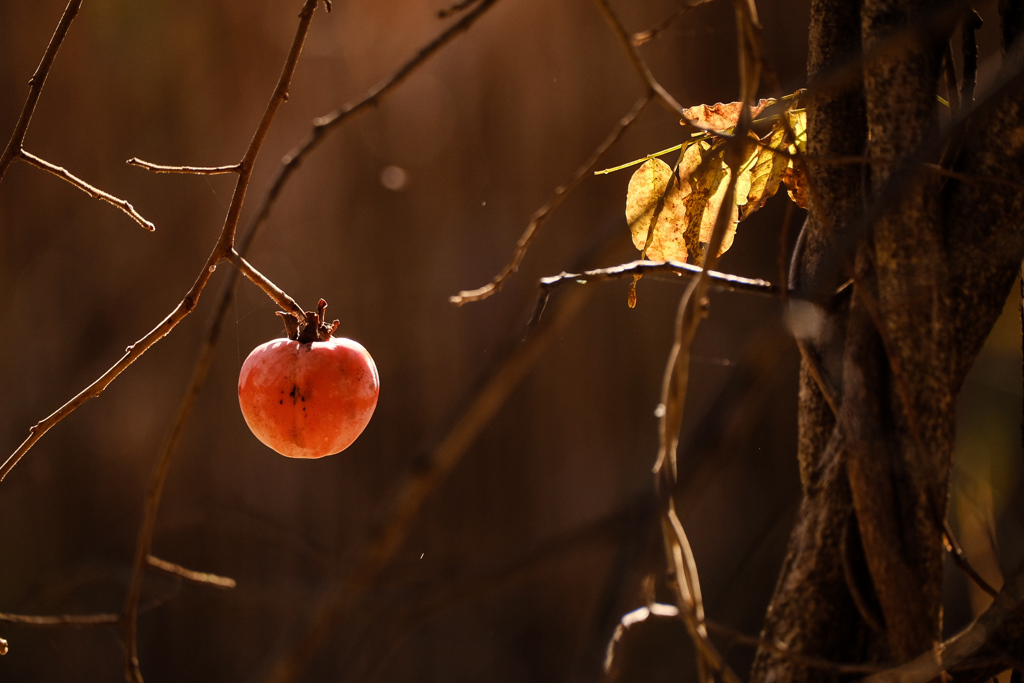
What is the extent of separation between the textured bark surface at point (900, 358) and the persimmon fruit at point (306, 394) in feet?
1.07

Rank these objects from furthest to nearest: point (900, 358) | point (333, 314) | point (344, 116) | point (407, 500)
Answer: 1. point (333, 314)
2. point (900, 358)
3. point (344, 116)
4. point (407, 500)

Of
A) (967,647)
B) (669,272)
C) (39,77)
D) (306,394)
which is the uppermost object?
(39,77)

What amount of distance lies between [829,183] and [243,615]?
158 cm

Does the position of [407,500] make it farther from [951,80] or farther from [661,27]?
[951,80]

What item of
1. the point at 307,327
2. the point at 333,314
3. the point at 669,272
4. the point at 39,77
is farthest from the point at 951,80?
the point at 333,314

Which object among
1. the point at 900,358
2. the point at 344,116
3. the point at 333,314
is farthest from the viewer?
the point at 333,314

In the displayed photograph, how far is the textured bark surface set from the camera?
488mm

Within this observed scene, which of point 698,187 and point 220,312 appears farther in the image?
point 698,187

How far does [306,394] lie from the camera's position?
57 centimetres

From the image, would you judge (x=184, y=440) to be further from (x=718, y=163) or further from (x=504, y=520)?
(x=718, y=163)

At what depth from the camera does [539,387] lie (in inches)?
65.8

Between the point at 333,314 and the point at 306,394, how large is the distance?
1161 mm

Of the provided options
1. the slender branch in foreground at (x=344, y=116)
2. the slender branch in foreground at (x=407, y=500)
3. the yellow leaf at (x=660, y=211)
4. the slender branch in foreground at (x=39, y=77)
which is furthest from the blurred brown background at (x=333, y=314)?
the slender branch in foreground at (x=407, y=500)

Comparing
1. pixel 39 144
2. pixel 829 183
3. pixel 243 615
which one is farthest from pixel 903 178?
pixel 39 144
